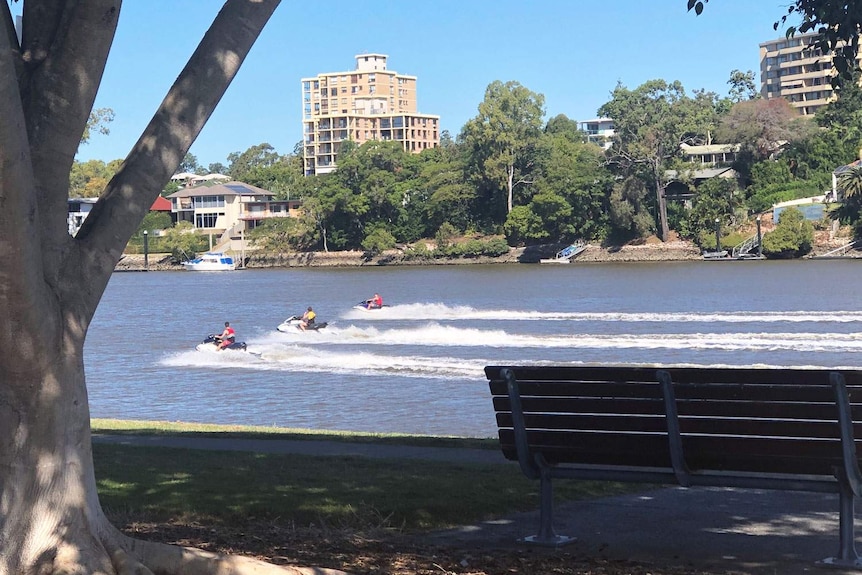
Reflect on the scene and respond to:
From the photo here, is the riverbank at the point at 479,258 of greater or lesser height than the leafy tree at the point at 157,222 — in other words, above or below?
below

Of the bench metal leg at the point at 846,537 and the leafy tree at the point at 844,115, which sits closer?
the bench metal leg at the point at 846,537

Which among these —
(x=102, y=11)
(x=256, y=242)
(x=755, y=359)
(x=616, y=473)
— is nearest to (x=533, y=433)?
(x=616, y=473)

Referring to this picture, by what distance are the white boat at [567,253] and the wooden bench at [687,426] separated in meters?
115

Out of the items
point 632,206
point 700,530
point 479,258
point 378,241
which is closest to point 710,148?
point 632,206

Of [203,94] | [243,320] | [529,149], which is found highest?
[529,149]

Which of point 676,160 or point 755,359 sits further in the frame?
point 676,160

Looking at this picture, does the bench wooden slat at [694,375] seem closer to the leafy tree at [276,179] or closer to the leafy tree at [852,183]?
the leafy tree at [852,183]

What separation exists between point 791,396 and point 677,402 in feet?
2.25

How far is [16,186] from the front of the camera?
5230 millimetres

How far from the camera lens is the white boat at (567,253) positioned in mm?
122312

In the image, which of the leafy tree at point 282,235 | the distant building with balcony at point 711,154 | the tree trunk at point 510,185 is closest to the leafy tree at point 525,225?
the tree trunk at point 510,185

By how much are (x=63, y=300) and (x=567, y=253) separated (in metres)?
118

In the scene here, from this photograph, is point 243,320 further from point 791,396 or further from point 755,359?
point 791,396

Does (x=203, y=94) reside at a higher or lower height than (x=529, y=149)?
lower
